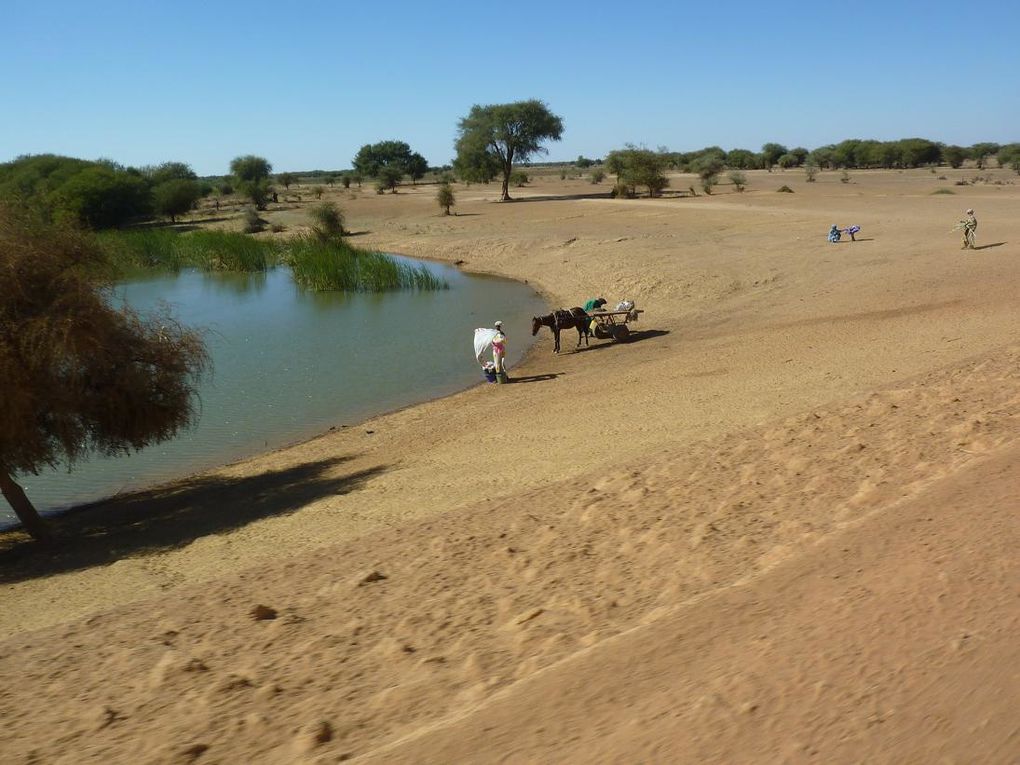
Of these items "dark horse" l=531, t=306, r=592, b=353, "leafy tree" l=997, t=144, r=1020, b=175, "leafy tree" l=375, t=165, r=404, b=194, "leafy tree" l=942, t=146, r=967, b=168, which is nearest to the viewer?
"dark horse" l=531, t=306, r=592, b=353

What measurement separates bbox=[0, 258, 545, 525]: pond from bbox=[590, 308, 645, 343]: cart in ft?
7.77

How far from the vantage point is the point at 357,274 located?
39.2 m

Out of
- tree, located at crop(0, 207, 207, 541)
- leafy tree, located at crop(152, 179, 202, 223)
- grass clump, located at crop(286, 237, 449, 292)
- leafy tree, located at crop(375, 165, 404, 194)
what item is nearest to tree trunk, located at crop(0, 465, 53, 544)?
tree, located at crop(0, 207, 207, 541)

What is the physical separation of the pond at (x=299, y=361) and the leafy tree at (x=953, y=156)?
8720 cm

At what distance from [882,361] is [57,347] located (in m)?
13.7

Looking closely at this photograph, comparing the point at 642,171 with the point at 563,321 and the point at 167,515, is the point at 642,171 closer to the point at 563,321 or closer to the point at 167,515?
the point at 563,321

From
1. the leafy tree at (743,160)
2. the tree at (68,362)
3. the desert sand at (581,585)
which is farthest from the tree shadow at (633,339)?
the leafy tree at (743,160)

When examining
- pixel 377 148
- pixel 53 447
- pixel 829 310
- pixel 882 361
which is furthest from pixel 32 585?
pixel 377 148

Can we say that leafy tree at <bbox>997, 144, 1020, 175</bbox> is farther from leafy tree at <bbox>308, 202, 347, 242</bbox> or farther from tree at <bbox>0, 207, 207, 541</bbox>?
tree at <bbox>0, 207, 207, 541</bbox>

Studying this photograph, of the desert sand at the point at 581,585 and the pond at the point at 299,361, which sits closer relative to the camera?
the desert sand at the point at 581,585

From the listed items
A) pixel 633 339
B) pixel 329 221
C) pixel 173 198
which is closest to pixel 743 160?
pixel 173 198

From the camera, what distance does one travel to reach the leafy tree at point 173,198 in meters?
73.4

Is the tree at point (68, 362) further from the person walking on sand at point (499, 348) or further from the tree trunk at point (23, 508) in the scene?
the person walking on sand at point (499, 348)

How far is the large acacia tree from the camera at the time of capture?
78750 millimetres
